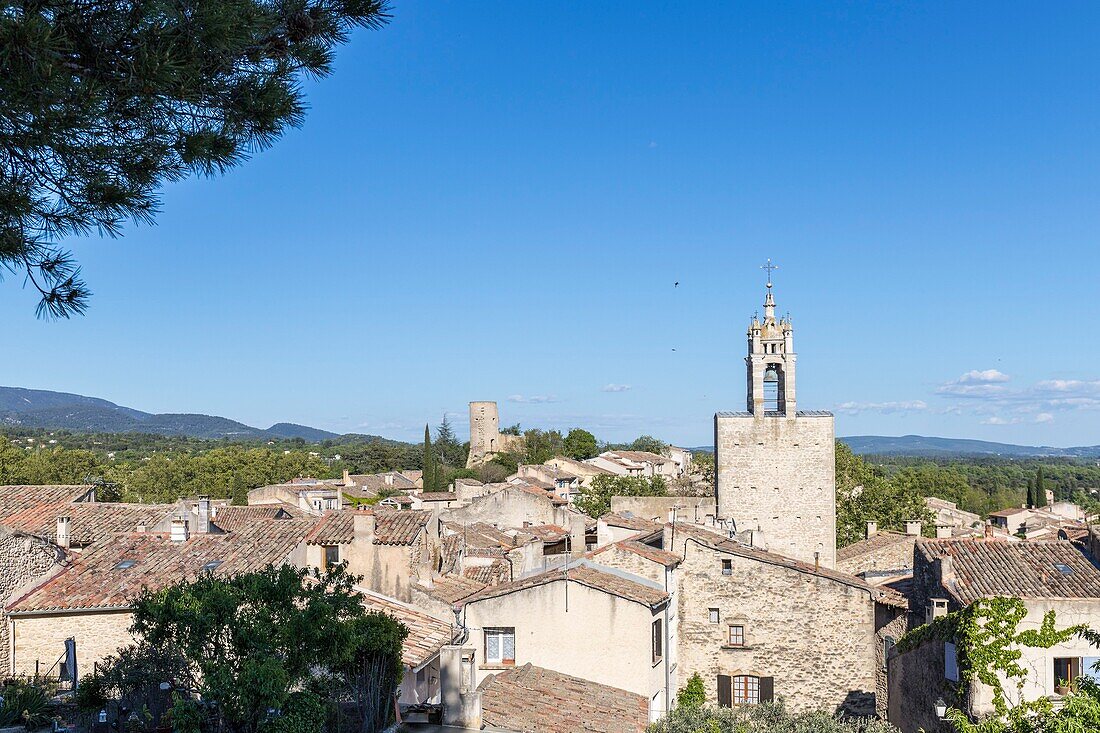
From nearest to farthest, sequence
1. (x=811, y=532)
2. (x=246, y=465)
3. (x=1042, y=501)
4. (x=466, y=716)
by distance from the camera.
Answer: (x=466, y=716)
(x=811, y=532)
(x=246, y=465)
(x=1042, y=501)

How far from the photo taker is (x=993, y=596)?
1666cm

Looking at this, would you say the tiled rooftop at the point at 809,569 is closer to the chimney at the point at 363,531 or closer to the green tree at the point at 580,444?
the chimney at the point at 363,531

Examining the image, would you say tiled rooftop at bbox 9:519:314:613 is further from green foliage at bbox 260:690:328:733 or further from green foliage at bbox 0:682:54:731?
green foliage at bbox 260:690:328:733

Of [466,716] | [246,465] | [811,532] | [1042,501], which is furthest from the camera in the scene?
[1042,501]

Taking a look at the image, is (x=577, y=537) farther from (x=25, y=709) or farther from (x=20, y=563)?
(x=25, y=709)

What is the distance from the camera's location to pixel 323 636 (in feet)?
29.4

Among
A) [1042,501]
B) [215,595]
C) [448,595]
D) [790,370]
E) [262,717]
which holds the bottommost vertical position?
[1042,501]

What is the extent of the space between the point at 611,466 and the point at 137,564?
65.1m

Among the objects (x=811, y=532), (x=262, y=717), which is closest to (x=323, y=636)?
(x=262, y=717)

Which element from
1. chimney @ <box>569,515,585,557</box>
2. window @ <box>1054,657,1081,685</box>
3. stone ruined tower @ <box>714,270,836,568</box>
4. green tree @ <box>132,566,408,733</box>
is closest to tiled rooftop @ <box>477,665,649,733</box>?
green tree @ <box>132,566,408,733</box>

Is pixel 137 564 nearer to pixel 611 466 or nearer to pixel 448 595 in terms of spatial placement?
pixel 448 595

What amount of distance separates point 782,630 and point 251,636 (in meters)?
16.7

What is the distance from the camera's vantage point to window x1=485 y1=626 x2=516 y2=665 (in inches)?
744

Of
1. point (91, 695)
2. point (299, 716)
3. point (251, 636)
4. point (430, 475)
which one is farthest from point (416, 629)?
point (430, 475)
